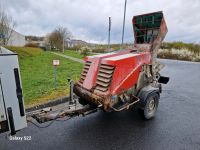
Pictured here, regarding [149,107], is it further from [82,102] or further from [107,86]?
[82,102]

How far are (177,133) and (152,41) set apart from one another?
→ 8.76 feet

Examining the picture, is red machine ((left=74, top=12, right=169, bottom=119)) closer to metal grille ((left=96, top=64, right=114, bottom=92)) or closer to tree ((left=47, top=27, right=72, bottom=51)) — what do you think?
metal grille ((left=96, top=64, right=114, bottom=92))

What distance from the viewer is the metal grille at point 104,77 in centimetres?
420

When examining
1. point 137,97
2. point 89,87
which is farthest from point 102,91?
point 137,97

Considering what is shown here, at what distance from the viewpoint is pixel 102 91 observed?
4227mm

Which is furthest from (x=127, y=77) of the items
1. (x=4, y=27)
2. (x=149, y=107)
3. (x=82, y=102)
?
(x=4, y=27)

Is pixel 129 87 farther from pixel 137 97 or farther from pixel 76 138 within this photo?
pixel 76 138

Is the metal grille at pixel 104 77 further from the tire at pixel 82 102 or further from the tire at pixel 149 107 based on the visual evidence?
the tire at pixel 149 107

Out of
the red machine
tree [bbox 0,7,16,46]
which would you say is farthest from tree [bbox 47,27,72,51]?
the red machine

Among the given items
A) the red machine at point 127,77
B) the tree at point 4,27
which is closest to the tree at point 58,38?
the tree at point 4,27

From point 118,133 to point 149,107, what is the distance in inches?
50.1

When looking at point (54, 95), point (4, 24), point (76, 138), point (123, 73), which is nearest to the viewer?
point (76, 138)

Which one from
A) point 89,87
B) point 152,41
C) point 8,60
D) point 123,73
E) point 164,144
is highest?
point 152,41

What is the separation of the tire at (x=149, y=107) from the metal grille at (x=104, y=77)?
1.22 metres
